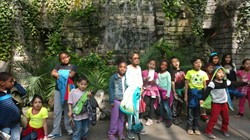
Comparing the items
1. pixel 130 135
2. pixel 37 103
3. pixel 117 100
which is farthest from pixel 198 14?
pixel 37 103

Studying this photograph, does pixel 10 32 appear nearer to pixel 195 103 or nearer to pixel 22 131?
pixel 22 131

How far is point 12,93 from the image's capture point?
3.77m

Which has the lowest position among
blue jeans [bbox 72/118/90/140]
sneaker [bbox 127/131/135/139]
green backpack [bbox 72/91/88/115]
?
sneaker [bbox 127/131/135/139]

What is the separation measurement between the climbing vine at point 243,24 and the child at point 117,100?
6457 mm

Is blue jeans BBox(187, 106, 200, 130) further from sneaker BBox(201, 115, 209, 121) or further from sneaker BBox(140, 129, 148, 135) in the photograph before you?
sneaker BBox(140, 129, 148, 135)

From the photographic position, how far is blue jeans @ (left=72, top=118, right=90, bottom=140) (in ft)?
13.9

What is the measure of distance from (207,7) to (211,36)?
1.32 m

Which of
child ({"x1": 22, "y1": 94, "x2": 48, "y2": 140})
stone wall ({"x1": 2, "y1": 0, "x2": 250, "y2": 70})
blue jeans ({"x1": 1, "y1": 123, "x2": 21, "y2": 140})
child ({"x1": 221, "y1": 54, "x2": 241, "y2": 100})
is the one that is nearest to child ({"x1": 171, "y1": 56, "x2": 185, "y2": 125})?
child ({"x1": 221, "y1": 54, "x2": 241, "y2": 100})

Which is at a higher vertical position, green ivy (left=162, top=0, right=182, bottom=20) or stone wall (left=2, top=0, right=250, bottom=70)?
green ivy (left=162, top=0, right=182, bottom=20)

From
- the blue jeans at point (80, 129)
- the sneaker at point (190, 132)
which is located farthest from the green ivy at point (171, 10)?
the blue jeans at point (80, 129)

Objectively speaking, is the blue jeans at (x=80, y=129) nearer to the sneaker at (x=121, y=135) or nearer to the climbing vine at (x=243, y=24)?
the sneaker at (x=121, y=135)

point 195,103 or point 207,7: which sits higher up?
point 207,7

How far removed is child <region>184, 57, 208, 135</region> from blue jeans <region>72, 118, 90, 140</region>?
2.02 m

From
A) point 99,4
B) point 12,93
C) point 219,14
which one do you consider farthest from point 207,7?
point 12,93
